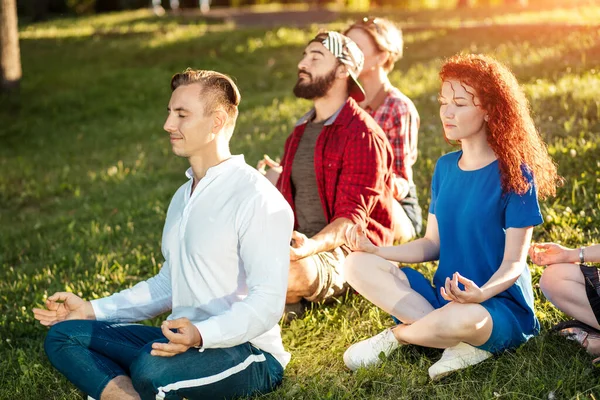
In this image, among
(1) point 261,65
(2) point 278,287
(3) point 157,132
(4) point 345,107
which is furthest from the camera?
(1) point 261,65

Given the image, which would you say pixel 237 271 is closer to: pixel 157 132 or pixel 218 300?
pixel 218 300

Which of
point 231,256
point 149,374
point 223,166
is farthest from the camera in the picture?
point 223,166

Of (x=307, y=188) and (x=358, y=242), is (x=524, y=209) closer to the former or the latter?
(x=358, y=242)

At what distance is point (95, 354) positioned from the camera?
414 centimetres

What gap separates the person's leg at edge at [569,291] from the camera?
13.7 feet

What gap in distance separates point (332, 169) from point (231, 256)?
5.68ft

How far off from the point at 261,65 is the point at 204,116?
12022 millimetres

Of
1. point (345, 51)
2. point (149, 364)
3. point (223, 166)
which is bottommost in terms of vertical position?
point (149, 364)

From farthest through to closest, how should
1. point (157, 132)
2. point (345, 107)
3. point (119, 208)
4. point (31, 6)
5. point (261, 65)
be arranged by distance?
point (31, 6) → point (261, 65) → point (157, 132) → point (119, 208) → point (345, 107)

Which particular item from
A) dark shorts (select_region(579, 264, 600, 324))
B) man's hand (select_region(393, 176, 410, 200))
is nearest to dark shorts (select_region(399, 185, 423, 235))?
man's hand (select_region(393, 176, 410, 200))

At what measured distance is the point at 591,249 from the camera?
421 cm

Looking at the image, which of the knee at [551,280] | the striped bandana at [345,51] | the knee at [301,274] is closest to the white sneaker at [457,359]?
the knee at [551,280]

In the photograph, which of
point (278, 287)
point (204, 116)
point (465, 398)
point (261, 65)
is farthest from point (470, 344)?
point (261, 65)

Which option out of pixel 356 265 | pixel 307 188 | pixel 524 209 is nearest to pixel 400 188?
pixel 307 188
